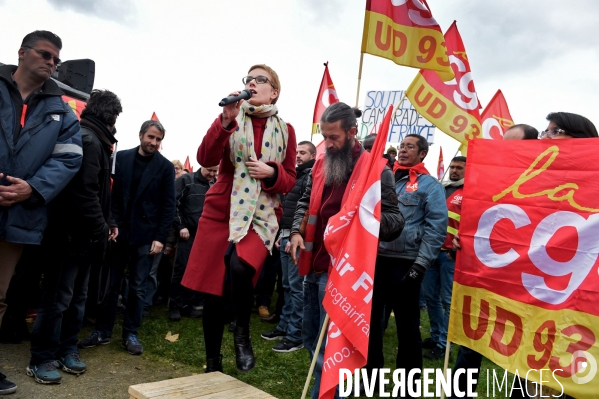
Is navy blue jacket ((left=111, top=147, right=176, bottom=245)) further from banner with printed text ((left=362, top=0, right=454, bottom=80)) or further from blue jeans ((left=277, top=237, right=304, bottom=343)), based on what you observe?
banner with printed text ((left=362, top=0, right=454, bottom=80))

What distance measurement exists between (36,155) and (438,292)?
4970 mm

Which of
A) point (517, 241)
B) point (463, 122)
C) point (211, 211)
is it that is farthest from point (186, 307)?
point (517, 241)

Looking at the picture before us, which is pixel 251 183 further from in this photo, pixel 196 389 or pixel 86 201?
pixel 86 201

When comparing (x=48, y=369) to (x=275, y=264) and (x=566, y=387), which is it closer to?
(x=566, y=387)

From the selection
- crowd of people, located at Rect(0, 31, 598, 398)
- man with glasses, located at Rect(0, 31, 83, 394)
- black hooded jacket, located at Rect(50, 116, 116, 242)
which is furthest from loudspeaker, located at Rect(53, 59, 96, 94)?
man with glasses, located at Rect(0, 31, 83, 394)

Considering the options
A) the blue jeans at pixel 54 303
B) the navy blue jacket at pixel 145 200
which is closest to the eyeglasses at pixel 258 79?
the blue jeans at pixel 54 303

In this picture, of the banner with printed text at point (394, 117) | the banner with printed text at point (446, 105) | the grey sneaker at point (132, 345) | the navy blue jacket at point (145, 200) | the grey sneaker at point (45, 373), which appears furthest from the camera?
the banner with printed text at point (394, 117)

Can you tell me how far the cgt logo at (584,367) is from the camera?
275 cm

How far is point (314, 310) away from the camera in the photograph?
348 centimetres

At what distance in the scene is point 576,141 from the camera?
313cm

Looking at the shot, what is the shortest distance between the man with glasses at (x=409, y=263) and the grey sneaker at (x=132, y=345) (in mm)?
2316

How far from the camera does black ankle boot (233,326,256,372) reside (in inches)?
127

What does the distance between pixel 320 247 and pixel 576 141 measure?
183 centimetres

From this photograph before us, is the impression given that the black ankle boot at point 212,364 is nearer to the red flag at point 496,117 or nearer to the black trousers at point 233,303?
the black trousers at point 233,303
